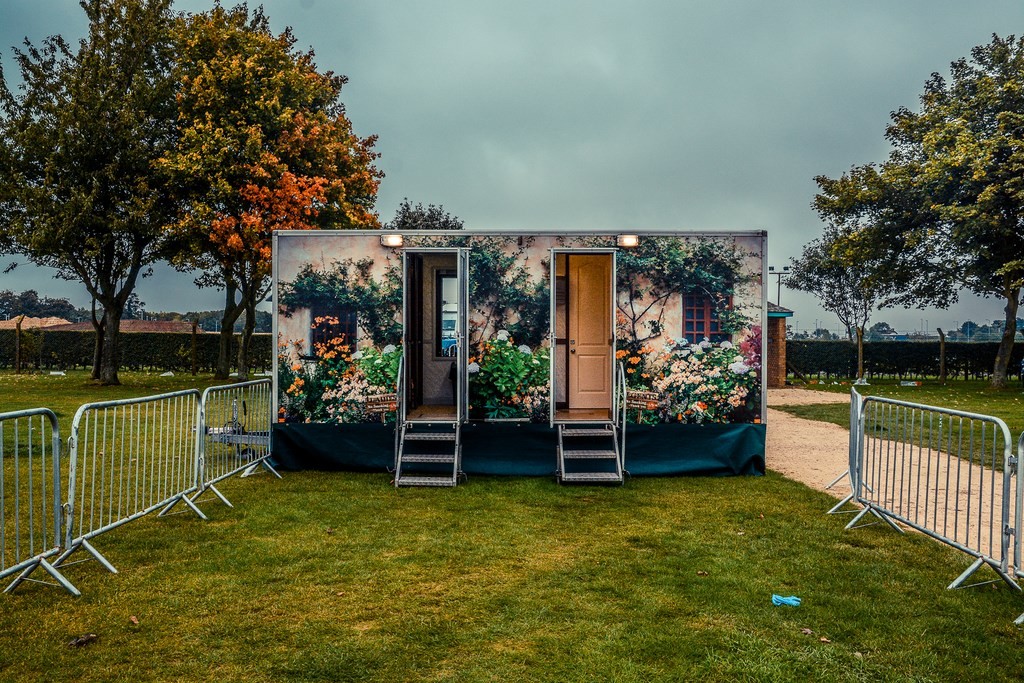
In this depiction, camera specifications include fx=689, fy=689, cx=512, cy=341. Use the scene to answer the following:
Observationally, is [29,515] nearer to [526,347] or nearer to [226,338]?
[526,347]

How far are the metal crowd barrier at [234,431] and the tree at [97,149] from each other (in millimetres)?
12846

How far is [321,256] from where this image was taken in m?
8.27

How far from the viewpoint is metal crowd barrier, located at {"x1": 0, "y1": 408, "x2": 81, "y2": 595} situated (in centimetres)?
410

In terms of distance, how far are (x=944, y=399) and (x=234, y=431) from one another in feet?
53.6

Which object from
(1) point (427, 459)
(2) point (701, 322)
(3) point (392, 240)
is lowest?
(1) point (427, 459)

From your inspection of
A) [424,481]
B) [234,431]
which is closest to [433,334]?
[424,481]

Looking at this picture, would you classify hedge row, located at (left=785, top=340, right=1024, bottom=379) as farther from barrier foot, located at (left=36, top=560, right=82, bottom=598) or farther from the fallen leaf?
the fallen leaf

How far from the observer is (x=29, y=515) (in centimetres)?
538

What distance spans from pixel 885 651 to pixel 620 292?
5188 millimetres

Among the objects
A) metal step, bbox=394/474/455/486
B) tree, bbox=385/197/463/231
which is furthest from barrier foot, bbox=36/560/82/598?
tree, bbox=385/197/463/231

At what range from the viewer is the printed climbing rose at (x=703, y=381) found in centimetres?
819

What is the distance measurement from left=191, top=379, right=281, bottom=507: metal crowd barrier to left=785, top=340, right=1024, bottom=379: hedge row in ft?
69.7

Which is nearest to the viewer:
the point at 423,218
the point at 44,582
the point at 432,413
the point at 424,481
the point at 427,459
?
the point at 44,582

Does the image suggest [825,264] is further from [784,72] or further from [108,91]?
[108,91]
